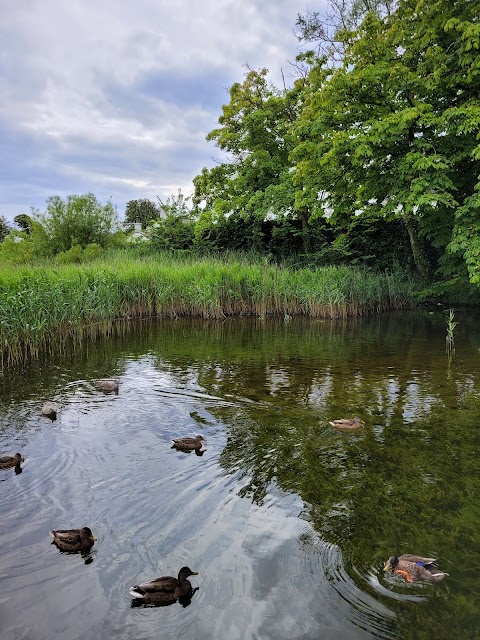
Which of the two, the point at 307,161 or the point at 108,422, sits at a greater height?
the point at 307,161

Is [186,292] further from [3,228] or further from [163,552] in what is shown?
[3,228]

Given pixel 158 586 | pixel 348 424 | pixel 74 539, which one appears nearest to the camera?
pixel 158 586

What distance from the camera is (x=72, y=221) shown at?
23.4m

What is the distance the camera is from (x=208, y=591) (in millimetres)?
2562

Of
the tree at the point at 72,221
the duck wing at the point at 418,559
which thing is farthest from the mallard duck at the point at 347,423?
the tree at the point at 72,221

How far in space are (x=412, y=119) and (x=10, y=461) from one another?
43.4 ft

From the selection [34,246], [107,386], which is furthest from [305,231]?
[107,386]

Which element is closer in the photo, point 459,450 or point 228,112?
point 459,450

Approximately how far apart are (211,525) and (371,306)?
48.6ft

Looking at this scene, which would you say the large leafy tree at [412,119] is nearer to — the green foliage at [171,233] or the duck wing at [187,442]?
the duck wing at [187,442]

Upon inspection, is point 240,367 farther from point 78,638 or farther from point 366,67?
point 366,67

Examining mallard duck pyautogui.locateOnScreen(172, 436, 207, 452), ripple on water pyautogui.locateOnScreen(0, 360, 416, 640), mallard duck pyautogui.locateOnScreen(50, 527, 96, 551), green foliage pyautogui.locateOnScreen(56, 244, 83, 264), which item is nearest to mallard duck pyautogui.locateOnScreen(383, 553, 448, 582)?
ripple on water pyautogui.locateOnScreen(0, 360, 416, 640)

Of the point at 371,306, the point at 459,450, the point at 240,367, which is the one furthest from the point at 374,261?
the point at 459,450

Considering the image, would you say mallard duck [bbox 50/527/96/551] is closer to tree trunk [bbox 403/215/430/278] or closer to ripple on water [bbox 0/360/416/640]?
ripple on water [bbox 0/360/416/640]
